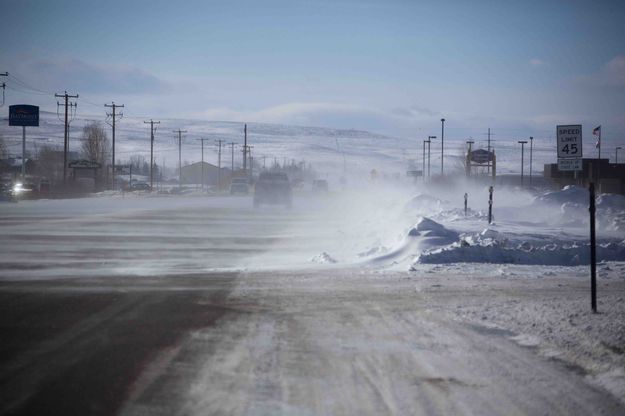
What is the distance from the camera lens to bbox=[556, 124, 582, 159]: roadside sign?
10.8 meters

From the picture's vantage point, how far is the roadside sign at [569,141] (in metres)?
10.8

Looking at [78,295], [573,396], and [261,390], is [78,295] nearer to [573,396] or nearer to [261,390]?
[261,390]

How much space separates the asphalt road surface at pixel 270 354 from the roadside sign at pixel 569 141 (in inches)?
87.8

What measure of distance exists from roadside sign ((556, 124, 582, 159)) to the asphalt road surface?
223 centimetres

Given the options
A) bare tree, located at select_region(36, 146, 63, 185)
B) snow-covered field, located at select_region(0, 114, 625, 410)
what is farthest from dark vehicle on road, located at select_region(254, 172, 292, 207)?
bare tree, located at select_region(36, 146, 63, 185)

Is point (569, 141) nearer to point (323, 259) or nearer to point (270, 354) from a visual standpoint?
point (270, 354)

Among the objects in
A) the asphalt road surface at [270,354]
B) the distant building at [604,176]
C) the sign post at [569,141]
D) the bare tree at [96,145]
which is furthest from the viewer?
the bare tree at [96,145]

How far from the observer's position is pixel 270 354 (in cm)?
696

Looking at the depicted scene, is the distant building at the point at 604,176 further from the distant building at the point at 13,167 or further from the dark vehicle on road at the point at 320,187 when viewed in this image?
the distant building at the point at 13,167

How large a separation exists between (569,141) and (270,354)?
645 centimetres

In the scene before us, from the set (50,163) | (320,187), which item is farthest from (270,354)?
(50,163)

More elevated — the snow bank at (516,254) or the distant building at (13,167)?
the distant building at (13,167)

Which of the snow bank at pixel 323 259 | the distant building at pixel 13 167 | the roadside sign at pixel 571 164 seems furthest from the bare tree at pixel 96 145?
the roadside sign at pixel 571 164

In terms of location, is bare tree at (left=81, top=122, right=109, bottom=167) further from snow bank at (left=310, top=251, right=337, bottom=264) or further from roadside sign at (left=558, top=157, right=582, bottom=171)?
roadside sign at (left=558, top=157, right=582, bottom=171)
